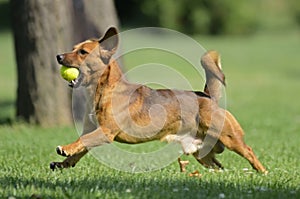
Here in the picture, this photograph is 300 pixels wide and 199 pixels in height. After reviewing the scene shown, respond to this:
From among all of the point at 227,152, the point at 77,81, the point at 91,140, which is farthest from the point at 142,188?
the point at 227,152

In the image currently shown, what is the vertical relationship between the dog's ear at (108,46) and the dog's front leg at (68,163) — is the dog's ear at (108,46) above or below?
above

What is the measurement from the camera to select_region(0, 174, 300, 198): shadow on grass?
5.71 meters

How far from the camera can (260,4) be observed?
2004 inches

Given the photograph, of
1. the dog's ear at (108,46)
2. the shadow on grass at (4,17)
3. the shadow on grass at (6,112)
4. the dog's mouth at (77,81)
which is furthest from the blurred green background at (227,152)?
the shadow on grass at (4,17)

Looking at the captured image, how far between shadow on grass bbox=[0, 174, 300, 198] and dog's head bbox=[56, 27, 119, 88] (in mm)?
1019

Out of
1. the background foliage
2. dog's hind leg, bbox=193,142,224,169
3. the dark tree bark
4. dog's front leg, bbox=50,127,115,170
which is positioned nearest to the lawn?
dog's hind leg, bbox=193,142,224,169

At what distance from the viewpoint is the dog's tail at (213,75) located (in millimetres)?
7696

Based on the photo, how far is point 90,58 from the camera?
23.4ft

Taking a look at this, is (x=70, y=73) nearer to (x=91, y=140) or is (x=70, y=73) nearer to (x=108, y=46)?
(x=108, y=46)

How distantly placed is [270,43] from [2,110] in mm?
24014

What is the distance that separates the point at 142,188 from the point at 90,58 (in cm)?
162

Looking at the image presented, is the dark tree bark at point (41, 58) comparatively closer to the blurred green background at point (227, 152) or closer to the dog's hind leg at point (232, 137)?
the blurred green background at point (227, 152)

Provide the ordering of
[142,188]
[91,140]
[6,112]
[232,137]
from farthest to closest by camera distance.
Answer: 1. [6,112]
2. [232,137]
3. [91,140]
4. [142,188]

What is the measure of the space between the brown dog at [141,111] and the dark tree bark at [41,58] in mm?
4931
